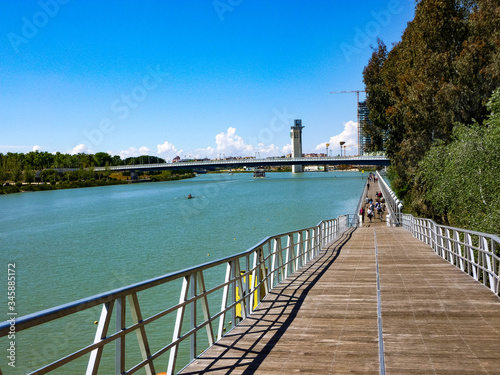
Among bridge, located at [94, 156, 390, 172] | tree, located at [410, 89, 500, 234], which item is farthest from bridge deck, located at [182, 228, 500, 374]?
bridge, located at [94, 156, 390, 172]

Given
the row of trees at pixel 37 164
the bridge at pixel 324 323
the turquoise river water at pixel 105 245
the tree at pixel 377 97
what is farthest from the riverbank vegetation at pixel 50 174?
the bridge at pixel 324 323

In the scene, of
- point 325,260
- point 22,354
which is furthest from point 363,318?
point 22,354

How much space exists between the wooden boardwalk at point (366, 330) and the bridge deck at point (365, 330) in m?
0.01

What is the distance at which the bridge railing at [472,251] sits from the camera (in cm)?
812

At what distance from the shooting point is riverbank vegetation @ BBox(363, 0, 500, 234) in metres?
17.2

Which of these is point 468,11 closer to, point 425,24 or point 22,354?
point 425,24

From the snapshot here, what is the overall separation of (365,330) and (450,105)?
22646mm

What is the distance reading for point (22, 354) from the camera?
12.7m

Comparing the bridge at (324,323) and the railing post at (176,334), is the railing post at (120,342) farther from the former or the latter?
the railing post at (176,334)

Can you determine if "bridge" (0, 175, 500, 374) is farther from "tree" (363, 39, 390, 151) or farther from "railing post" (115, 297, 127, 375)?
"tree" (363, 39, 390, 151)

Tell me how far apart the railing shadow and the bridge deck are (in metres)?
0.01

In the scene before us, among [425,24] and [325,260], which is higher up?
[425,24]

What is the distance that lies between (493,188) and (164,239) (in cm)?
2408

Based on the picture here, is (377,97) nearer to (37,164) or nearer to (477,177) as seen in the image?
(477,177)
